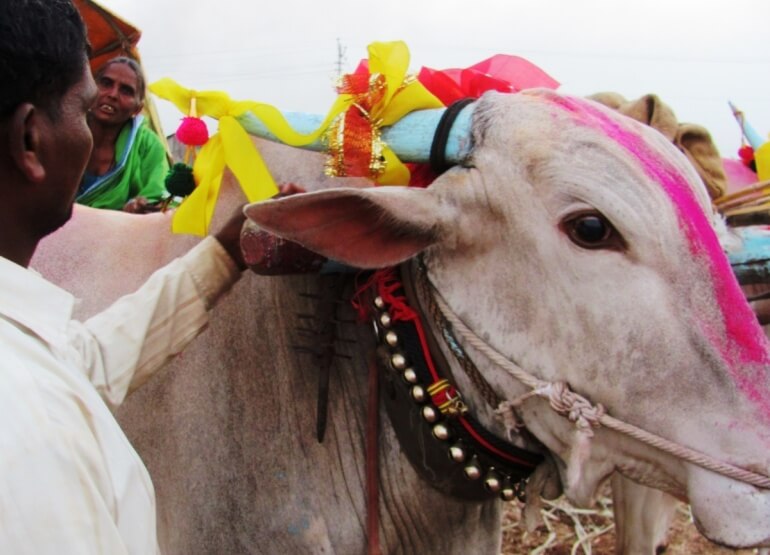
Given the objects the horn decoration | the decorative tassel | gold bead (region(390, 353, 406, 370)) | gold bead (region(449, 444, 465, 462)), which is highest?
the horn decoration

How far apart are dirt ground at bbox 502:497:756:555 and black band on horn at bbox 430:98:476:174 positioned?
391 centimetres

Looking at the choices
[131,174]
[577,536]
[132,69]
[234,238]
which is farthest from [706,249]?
[577,536]

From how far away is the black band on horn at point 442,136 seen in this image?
6.35 feet

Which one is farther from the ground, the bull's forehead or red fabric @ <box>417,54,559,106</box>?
red fabric @ <box>417,54,559,106</box>

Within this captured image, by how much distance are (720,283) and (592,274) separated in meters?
0.27

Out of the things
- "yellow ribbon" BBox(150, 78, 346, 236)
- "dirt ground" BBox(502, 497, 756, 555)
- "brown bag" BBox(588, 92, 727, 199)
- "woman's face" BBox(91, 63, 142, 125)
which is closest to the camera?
"yellow ribbon" BBox(150, 78, 346, 236)

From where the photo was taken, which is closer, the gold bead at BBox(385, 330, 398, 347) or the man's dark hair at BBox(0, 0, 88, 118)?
the man's dark hair at BBox(0, 0, 88, 118)

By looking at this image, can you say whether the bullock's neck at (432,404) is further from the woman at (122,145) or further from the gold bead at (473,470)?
the woman at (122,145)

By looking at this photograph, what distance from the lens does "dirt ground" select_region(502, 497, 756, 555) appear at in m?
5.41

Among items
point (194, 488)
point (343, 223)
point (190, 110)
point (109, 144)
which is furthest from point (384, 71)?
point (109, 144)

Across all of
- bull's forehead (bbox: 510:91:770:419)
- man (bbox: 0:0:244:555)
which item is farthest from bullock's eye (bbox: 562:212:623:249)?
man (bbox: 0:0:244:555)

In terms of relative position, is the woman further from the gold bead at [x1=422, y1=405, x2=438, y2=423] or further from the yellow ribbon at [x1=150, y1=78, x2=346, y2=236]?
the gold bead at [x1=422, y1=405, x2=438, y2=423]

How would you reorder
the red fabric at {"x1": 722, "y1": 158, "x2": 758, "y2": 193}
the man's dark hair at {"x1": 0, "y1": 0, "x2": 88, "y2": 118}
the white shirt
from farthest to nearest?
the red fabric at {"x1": 722, "y1": 158, "x2": 758, "y2": 193}, the man's dark hair at {"x1": 0, "y1": 0, "x2": 88, "y2": 118}, the white shirt

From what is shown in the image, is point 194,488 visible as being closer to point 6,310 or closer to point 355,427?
point 355,427
